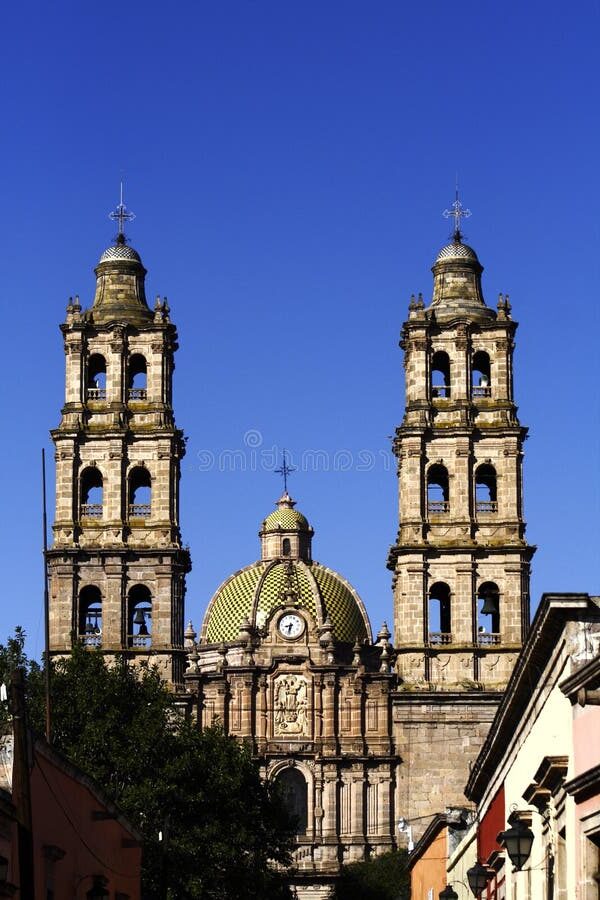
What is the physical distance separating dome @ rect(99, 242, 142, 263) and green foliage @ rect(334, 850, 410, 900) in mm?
22704

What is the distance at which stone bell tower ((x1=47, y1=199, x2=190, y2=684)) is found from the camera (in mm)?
73562

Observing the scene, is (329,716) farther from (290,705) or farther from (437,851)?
(437,851)

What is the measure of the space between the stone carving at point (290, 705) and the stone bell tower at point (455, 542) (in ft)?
15.3

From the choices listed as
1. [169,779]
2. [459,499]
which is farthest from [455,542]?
[169,779]

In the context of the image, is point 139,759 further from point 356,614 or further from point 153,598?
point 356,614

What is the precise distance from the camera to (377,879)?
70.6 m

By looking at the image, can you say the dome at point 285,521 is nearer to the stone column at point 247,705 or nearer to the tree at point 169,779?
the stone column at point 247,705

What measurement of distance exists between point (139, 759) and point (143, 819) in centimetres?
190

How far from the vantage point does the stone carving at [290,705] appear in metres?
77.1

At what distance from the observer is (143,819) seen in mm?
50875

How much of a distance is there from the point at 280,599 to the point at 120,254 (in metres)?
17.8

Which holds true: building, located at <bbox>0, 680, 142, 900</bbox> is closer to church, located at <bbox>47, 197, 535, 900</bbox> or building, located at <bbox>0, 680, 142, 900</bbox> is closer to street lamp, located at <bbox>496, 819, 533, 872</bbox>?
street lamp, located at <bbox>496, 819, 533, 872</bbox>

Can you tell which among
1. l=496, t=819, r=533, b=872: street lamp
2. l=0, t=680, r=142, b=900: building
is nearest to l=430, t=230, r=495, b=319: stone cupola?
l=0, t=680, r=142, b=900: building

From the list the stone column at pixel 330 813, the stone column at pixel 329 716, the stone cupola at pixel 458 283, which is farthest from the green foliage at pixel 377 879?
the stone cupola at pixel 458 283
